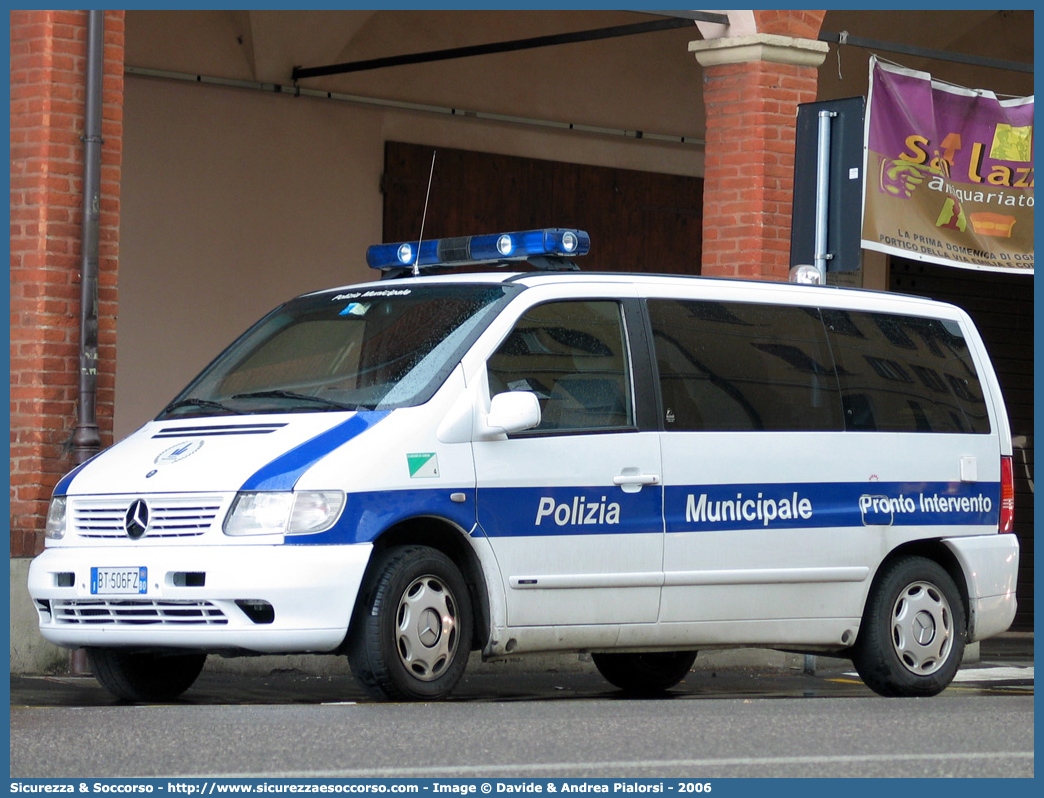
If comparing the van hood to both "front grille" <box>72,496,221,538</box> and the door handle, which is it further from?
the door handle

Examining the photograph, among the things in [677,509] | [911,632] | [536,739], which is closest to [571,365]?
[677,509]

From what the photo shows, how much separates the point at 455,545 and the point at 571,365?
1.02m

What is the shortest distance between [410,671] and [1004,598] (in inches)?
147

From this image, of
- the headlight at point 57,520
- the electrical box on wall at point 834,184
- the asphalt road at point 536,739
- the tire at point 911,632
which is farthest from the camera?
the electrical box on wall at point 834,184

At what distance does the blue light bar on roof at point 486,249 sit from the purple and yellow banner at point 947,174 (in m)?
4.79

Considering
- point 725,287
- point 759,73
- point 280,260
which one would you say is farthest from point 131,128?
point 725,287

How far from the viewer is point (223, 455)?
8.38 metres

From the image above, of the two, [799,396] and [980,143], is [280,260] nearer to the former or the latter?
[980,143]

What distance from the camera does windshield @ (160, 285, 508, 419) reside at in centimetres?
873

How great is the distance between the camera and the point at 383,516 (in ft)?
27.1

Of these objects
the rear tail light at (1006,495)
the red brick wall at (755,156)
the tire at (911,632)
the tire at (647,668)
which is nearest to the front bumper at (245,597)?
the tire at (911,632)

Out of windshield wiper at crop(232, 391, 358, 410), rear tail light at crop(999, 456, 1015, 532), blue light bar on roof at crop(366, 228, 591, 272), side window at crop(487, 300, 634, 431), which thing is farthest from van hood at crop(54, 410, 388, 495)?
rear tail light at crop(999, 456, 1015, 532)

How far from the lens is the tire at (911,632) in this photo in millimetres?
9992

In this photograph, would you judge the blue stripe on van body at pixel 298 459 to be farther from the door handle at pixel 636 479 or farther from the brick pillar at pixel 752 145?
the brick pillar at pixel 752 145
